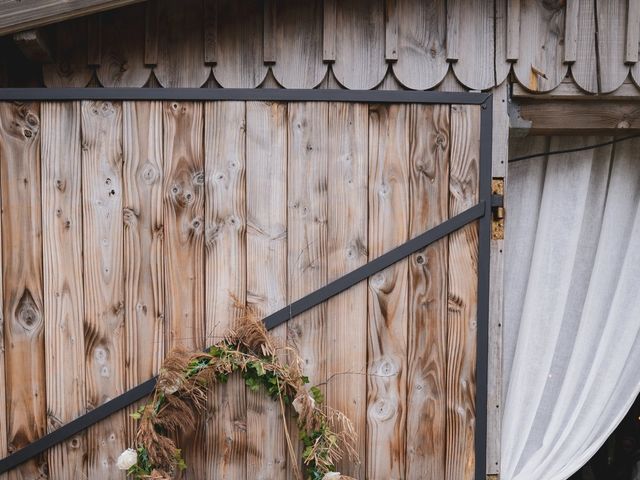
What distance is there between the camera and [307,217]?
1981 mm

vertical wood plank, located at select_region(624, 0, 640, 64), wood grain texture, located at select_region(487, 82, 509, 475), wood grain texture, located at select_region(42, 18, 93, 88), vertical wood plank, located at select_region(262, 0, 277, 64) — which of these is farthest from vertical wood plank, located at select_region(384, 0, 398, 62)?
wood grain texture, located at select_region(42, 18, 93, 88)

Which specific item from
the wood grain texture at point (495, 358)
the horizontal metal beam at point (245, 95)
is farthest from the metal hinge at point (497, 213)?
the horizontal metal beam at point (245, 95)

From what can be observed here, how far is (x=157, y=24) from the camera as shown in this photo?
2039mm

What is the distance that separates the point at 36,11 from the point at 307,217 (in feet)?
3.53

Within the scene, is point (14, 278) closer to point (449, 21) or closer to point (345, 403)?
point (345, 403)

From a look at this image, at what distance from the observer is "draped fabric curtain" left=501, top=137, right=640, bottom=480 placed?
7.30 feet

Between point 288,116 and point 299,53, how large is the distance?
264 mm

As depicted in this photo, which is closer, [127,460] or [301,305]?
[127,460]

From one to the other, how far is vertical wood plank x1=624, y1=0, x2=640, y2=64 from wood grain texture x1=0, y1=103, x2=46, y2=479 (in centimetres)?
208

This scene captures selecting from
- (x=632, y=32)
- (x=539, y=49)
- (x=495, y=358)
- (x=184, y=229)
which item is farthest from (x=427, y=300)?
(x=632, y=32)

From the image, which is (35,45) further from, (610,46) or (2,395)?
(610,46)

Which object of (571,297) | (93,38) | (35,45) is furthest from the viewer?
(571,297)

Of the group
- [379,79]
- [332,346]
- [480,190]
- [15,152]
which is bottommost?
[332,346]

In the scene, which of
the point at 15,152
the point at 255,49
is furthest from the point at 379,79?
the point at 15,152
